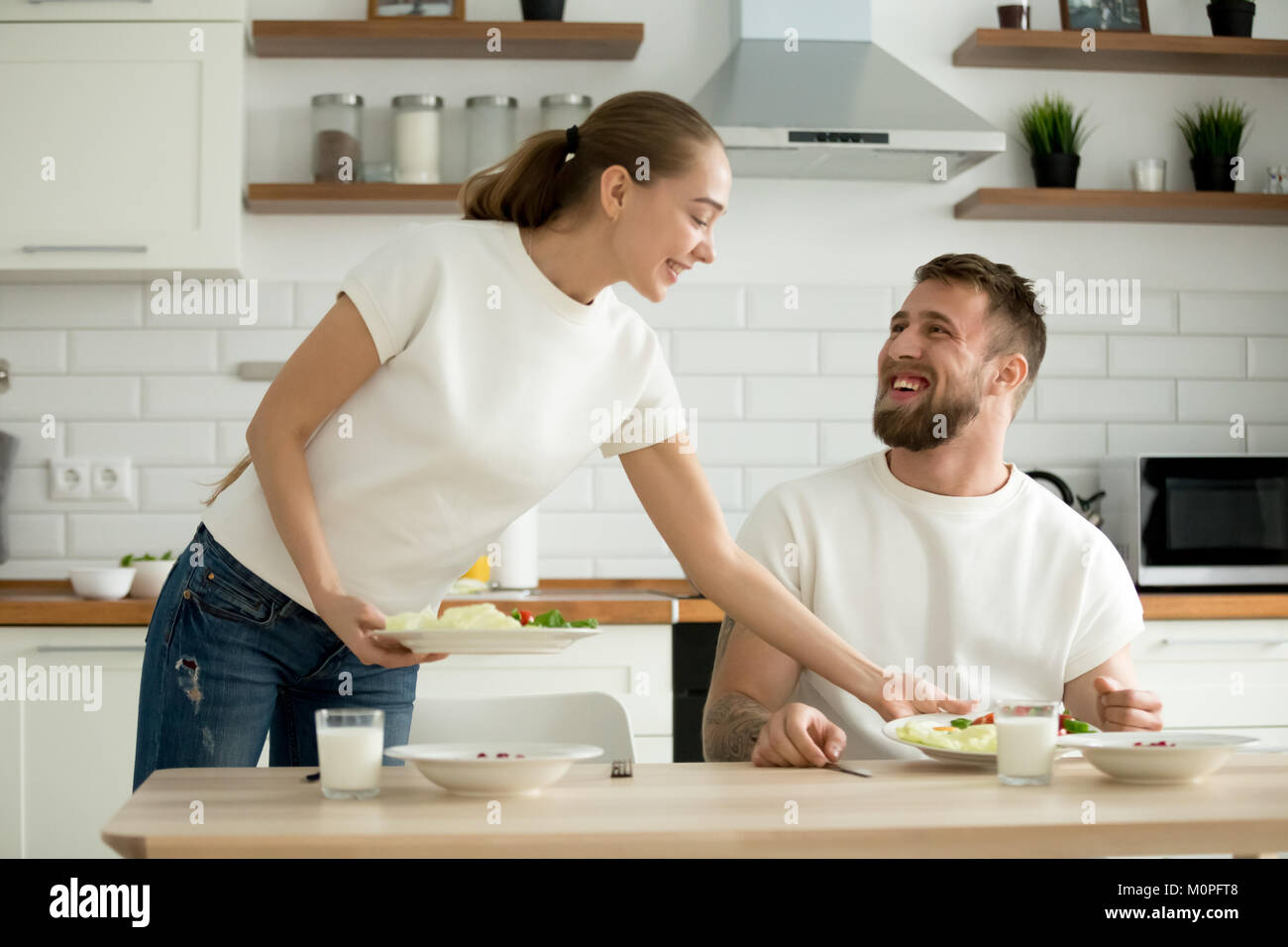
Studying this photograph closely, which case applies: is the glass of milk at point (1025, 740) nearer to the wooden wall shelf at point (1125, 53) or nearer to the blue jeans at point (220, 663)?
the blue jeans at point (220, 663)

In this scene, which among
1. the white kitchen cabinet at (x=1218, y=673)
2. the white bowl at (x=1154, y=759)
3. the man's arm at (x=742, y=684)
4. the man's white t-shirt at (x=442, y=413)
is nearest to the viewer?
the white bowl at (x=1154, y=759)

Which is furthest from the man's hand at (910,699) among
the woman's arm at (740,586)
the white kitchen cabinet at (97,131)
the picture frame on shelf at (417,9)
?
the picture frame on shelf at (417,9)

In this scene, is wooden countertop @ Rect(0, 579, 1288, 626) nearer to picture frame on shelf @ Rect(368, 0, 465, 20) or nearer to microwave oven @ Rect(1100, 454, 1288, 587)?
microwave oven @ Rect(1100, 454, 1288, 587)

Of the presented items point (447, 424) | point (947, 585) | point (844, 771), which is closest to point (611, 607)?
point (947, 585)

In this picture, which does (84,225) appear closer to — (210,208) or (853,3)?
(210,208)

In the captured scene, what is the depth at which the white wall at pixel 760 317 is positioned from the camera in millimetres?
3240

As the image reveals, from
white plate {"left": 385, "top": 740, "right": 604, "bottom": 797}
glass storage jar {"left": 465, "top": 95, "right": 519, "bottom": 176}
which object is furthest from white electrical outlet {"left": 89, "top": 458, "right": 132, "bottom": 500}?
white plate {"left": 385, "top": 740, "right": 604, "bottom": 797}

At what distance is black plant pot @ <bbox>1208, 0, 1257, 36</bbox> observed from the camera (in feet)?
11.0

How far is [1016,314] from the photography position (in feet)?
6.53

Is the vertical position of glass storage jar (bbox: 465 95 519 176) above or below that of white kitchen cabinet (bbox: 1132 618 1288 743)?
above

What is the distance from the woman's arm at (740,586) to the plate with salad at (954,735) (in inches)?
2.4

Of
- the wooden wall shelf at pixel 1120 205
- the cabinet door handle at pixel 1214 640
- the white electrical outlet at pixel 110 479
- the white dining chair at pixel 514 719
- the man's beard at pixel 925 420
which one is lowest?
the cabinet door handle at pixel 1214 640

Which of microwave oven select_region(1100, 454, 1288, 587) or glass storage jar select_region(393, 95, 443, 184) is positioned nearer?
microwave oven select_region(1100, 454, 1288, 587)

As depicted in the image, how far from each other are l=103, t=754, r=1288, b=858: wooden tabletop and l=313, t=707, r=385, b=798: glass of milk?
17 mm
